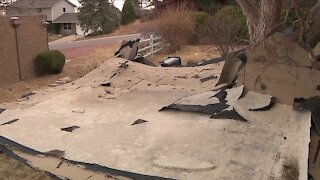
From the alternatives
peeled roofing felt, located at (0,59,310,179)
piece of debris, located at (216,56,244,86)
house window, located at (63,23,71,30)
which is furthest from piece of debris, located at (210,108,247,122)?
house window, located at (63,23,71,30)

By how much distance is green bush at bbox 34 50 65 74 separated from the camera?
52.0 ft

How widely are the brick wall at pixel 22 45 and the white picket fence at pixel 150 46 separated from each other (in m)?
Result: 4.73

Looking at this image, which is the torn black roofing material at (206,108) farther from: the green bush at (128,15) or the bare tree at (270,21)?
the green bush at (128,15)

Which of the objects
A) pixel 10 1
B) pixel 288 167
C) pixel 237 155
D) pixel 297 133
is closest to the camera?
pixel 288 167

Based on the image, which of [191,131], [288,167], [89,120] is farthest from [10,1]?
[288,167]

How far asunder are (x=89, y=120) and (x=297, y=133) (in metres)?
3.09

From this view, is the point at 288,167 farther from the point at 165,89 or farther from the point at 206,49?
the point at 206,49

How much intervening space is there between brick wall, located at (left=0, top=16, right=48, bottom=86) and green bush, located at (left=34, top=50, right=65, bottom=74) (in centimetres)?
26

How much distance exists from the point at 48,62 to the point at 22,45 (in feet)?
4.13

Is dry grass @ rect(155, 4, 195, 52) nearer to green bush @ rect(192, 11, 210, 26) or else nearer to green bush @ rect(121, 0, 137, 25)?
green bush @ rect(192, 11, 210, 26)

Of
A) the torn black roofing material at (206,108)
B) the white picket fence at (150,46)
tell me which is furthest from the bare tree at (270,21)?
the white picket fence at (150,46)

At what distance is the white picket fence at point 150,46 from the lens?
1869cm

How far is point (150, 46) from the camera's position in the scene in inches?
747

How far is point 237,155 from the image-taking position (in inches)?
171
